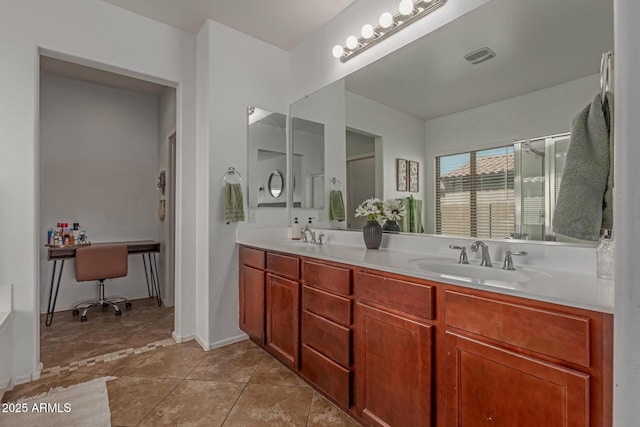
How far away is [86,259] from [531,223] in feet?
12.6

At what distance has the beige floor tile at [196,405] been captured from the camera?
1.69 meters

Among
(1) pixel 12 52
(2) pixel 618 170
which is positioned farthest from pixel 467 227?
(1) pixel 12 52

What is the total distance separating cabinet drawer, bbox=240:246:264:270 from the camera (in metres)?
2.39

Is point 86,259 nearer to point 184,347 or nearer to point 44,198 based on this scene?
point 44,198

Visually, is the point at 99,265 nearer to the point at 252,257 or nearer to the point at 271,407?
the point at 252,257

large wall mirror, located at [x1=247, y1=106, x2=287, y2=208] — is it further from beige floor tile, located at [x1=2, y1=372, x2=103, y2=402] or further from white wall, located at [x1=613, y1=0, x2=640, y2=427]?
white wall, located at [x1=613, y1=0, x2=640, y2=427]

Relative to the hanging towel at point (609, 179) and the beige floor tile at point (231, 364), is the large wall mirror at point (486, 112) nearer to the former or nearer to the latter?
the hanging towel at point (609, 179)

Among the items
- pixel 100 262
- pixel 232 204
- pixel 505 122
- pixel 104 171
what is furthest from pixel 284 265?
pixel 104 171

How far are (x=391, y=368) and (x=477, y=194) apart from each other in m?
0.99

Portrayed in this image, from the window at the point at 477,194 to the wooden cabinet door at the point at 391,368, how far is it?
694mm

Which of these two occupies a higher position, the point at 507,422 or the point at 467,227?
the point at 467,227

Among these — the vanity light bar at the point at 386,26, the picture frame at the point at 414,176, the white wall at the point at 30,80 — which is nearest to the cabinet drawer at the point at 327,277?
the picture frame at the point at 414,176

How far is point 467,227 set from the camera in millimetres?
1736

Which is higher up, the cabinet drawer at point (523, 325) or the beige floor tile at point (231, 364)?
the cabinet drawer at point (523, 325)
